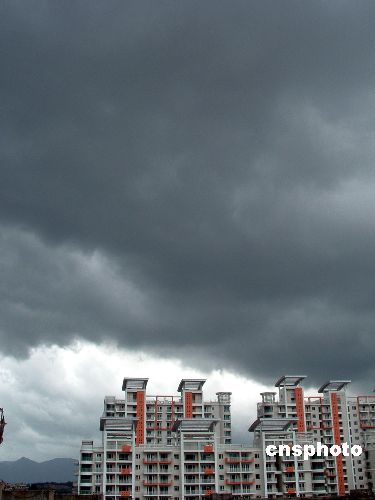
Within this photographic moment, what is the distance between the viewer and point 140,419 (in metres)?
148

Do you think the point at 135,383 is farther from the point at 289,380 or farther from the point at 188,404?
the point at 289,380

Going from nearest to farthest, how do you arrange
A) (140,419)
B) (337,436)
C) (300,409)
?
(140,419)
(337,436)
(300,409)

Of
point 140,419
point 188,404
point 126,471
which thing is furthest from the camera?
point 188,404

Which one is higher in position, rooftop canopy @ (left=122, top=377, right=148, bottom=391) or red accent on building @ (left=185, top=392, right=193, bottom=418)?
rooftop canopy @ (left=122, top=377, right=148, bottom=391)

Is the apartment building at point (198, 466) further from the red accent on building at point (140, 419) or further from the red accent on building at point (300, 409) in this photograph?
the red accent on building at point (140, 419)

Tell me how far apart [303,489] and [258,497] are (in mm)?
9425

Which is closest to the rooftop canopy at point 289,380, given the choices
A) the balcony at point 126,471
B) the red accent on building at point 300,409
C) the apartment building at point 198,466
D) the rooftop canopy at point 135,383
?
the red accent on building at point 300,409

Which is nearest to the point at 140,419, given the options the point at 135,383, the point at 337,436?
the point at 135,383

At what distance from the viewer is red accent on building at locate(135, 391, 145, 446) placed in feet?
476

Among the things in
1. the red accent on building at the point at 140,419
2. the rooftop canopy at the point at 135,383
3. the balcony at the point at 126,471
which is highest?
the rooftop canopy at the point at 135,383

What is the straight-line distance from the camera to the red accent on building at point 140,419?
476 ft

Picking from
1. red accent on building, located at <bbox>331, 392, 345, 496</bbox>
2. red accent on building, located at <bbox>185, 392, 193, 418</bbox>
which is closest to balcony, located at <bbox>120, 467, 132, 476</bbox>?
red accent on building, located at <bbox>185, 392, 193, 418</bbox>

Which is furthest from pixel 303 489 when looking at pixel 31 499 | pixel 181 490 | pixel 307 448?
pixel 31 499

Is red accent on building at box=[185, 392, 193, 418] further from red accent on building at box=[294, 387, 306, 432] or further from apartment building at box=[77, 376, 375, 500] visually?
red accent on building at box=[294, 387, 306, 432]
